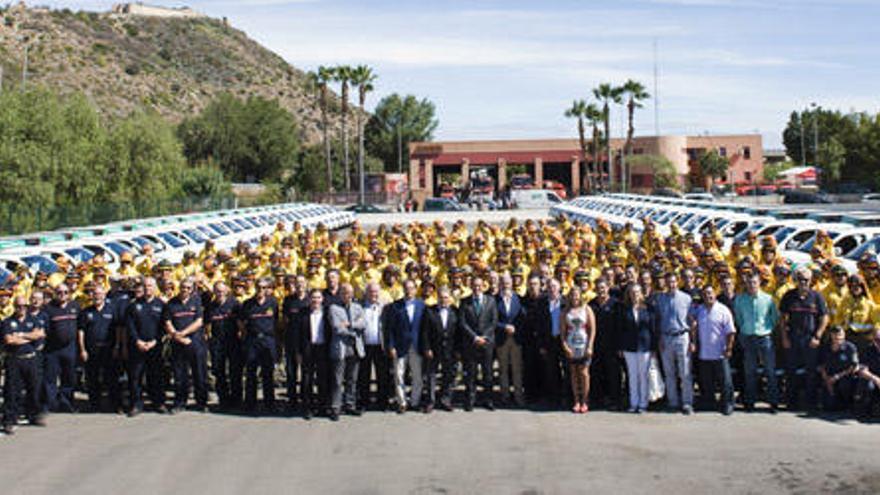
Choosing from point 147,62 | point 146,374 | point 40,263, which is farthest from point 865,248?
point 147,62

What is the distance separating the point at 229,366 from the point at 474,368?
288cm

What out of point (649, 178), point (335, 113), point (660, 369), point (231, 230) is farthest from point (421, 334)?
point (335, 113)

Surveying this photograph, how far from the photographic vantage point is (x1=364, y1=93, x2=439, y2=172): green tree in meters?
113

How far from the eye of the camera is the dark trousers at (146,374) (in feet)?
37.5

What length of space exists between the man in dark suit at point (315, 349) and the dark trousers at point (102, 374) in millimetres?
2240

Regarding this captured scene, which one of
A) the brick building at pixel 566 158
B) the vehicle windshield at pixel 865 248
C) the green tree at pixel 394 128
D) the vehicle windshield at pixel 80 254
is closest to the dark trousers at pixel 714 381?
the vehicle windshield at pixel 865 248

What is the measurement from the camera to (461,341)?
11.5m

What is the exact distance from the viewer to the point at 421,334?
11.3m

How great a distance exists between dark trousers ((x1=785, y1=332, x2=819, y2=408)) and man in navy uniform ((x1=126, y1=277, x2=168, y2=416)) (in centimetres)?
711

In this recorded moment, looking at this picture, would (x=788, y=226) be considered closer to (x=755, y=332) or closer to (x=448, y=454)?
(x=755, y=332)

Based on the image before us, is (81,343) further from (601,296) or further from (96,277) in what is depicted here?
(601,296)

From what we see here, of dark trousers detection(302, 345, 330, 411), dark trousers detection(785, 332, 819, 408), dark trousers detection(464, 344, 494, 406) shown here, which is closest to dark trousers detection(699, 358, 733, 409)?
dark trousers detection(785, 332, 819, 408)

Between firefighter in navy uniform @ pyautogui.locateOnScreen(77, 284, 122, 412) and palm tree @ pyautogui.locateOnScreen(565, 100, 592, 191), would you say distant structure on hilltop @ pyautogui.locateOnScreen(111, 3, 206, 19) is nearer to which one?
palm tree @ pyautogui.locateOnScreen(565, 100, 592, 191)

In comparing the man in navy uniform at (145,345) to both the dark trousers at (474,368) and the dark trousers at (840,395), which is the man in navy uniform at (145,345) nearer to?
the dark trousers at (474,368)
